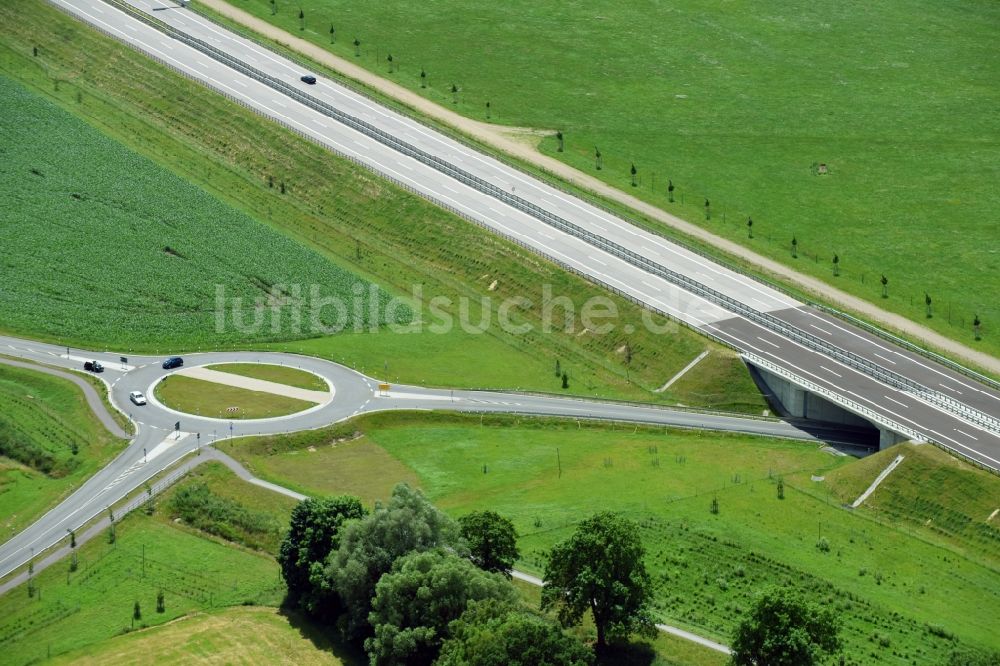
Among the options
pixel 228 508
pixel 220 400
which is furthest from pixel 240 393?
pixel 228 508

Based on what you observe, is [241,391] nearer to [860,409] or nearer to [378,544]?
[378,544]

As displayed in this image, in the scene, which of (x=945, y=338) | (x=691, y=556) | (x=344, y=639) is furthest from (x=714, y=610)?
(x=945, y=338)

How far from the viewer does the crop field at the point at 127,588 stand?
408 ft

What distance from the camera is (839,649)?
114688 millimetres

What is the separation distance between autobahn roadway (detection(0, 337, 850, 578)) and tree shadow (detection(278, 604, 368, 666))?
76.0 feet

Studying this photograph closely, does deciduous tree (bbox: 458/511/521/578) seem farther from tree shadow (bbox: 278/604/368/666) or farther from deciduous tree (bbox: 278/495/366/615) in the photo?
tree shadow (bbox: 278/604/368/666)

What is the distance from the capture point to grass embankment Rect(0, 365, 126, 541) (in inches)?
5655

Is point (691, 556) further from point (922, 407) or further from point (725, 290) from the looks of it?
point (725, 290)

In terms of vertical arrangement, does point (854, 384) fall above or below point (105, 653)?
above

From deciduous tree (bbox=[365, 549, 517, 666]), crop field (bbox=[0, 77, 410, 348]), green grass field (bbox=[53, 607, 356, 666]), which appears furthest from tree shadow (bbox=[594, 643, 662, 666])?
crop field (bbox=[0, 77, 410, 348])

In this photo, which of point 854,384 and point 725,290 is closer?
point 854,384

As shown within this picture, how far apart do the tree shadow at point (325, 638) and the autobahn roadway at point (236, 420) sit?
2316 cm

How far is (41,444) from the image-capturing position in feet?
501

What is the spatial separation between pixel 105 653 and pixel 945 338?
96162 mm
